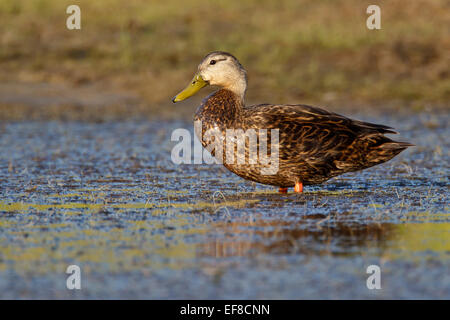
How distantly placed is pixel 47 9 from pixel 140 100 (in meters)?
4.30

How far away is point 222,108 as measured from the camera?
758 cm

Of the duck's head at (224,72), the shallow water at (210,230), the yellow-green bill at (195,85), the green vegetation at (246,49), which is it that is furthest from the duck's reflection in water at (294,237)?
the green vegetation at (246,49)

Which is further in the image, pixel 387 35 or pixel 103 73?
pixel 387 35

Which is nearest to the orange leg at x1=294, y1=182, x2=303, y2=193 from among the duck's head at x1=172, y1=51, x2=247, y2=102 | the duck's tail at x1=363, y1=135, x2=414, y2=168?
the duck's tail at x1=363, y1=135, x2=414, y2=168

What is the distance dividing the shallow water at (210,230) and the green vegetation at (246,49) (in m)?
4.87

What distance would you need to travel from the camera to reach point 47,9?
17.6 meters

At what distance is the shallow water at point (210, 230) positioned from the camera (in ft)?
15.9

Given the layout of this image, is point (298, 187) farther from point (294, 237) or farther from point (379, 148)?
point (294, 237)

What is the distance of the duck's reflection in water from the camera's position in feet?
18.3

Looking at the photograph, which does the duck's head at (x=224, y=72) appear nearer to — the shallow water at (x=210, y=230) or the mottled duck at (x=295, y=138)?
the mottled duck at (x=295, y=138)

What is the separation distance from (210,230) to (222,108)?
1.67 m

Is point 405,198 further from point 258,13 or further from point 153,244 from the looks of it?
point 258,13

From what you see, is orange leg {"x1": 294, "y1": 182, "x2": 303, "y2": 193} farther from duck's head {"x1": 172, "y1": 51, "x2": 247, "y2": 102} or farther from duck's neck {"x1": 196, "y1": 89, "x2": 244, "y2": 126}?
duck's head {"x1": 172, "y1": 51, "x2": 247, "y2": 102}
